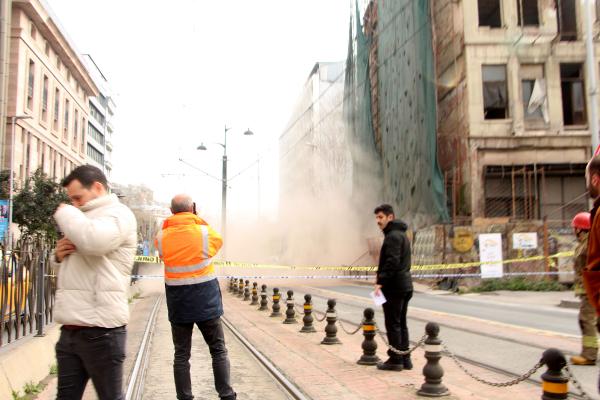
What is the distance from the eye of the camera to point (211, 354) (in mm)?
4590

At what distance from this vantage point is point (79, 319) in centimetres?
295

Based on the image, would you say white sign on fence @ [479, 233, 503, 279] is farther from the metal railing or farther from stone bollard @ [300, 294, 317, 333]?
the metal railing

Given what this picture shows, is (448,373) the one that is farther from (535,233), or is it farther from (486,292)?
(535,233)

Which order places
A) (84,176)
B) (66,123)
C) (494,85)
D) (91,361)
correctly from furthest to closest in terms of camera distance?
(66,123), (494,85), (84,176), (91,361)

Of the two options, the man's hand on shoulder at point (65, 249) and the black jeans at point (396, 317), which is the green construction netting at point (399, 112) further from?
the man's hand on shoulder at point (65, 249)

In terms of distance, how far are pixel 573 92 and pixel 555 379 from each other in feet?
88.5

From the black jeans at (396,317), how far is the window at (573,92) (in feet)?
78.8

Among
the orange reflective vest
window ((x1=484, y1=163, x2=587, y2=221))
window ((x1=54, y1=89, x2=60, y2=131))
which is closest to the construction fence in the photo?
window ((x1=484, y1=163, x2=587, y2=221))

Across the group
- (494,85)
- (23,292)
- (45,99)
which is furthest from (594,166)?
(45,99)

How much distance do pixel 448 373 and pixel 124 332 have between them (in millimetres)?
4608

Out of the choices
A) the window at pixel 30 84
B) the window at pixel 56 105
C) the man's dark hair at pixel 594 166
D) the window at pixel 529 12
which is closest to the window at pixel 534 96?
the window at pixel 529 12

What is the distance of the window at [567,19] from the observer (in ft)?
87.5

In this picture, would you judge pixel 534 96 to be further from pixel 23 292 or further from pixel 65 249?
pixel 65 249

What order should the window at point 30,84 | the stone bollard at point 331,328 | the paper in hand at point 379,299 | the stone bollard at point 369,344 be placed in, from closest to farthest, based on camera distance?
the paper in hand at point 379,299, the stone bollard at point 369,344, the stone bollard at point 331,328, the window at point 30,84
